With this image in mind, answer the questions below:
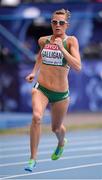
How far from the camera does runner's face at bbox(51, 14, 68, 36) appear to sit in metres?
8.83

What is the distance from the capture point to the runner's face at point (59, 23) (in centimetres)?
883

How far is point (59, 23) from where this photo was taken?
883 centimetres

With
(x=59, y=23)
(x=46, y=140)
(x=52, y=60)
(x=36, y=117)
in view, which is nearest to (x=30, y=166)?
(x=36, y=117)

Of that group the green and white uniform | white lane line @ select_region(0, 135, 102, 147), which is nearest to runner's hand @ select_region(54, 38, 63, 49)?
the green and white uniform

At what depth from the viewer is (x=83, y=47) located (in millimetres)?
19859

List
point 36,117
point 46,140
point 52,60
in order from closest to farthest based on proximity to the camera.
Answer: point 36,117 → point 52,60 → point 46,140

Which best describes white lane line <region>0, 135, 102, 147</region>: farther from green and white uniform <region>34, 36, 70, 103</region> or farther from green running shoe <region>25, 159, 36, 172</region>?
green running shoe <region>25, 159, 36, 172</region>

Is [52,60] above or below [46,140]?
above

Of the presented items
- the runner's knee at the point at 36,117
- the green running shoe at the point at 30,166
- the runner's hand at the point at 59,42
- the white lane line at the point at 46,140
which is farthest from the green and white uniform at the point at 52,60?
the white lane line at the point at 46,140

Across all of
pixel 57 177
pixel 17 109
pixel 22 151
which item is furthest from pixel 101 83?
pixel 57 177

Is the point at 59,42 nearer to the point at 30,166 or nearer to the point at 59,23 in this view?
the point at 59,23

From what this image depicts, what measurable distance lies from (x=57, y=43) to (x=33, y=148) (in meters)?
1.23

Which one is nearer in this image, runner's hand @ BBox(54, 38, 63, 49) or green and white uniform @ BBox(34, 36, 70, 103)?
runner's hand @ BBox(54, 38, 63, 49)

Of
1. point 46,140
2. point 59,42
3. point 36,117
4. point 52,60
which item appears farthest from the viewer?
point 46,140
